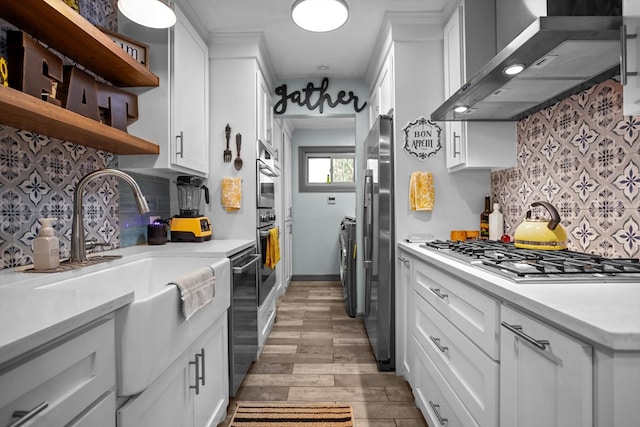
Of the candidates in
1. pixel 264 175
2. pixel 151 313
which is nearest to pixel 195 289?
pixel 151 313

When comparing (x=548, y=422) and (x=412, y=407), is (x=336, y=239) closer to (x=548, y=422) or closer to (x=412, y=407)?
(x=412, y=407)

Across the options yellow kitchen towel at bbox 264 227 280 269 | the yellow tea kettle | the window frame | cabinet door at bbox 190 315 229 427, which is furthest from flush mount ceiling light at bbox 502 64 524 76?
the window frame

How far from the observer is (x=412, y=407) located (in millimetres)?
1990

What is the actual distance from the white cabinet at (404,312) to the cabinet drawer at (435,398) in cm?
17

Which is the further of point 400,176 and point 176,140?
point 400,176

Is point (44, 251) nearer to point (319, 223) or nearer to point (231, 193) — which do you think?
point (231, 193)

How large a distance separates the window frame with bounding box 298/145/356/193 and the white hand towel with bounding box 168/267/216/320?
13.5 ft

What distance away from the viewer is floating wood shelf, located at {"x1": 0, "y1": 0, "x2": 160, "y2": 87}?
129 centimetres

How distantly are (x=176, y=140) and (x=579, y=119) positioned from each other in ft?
6.97

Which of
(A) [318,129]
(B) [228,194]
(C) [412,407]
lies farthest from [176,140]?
(A) [318,129]

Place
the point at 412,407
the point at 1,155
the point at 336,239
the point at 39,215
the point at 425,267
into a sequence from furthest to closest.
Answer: the point at 336,239, the point at 412,407, the point at 425,267, the point at 39,215, the point at 1,155

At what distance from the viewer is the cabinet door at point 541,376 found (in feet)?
2.35

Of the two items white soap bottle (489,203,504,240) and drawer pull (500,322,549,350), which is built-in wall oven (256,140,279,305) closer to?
white soap bottle (489,203,504,240)

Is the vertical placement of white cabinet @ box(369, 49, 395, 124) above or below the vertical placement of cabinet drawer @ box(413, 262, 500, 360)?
above
